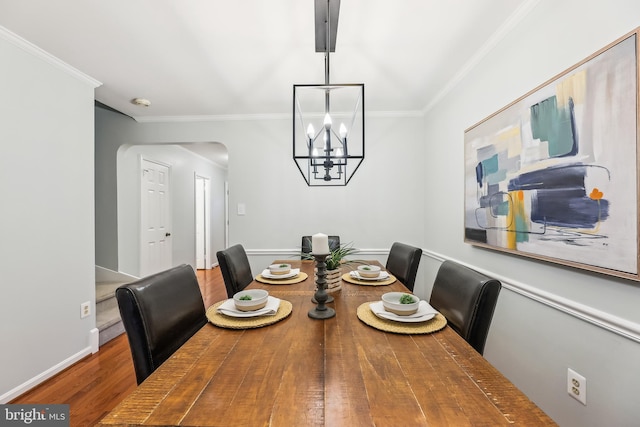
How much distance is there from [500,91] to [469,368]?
5.70 ft

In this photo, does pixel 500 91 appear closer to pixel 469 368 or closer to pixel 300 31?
pixel 300 31

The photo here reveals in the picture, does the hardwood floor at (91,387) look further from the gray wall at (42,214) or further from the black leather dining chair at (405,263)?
the black leather dining chair at (405,263)

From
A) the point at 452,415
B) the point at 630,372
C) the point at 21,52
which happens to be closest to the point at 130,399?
the point at 452,415

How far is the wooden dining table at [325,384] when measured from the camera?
625 millimetres

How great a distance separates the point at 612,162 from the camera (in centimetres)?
109

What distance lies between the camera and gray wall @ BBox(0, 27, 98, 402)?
1.83m

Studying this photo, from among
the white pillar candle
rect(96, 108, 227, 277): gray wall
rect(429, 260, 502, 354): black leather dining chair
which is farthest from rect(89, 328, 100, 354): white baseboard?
rect(429, 260, 502, 354): black leather dining chair

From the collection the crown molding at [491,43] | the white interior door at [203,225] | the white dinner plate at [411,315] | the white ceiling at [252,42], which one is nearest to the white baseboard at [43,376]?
the white ceiling at [252,42]

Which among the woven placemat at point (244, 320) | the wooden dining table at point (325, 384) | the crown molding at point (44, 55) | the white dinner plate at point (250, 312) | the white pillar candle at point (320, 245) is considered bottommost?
the wooden dining table at point (325, 384)

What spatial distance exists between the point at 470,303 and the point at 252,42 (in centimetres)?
194

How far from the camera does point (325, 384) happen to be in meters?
0.75

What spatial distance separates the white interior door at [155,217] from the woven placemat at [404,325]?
370cm

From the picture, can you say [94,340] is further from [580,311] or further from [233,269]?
[580,311]

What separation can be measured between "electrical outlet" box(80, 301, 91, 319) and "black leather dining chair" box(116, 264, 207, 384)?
5.58ft
